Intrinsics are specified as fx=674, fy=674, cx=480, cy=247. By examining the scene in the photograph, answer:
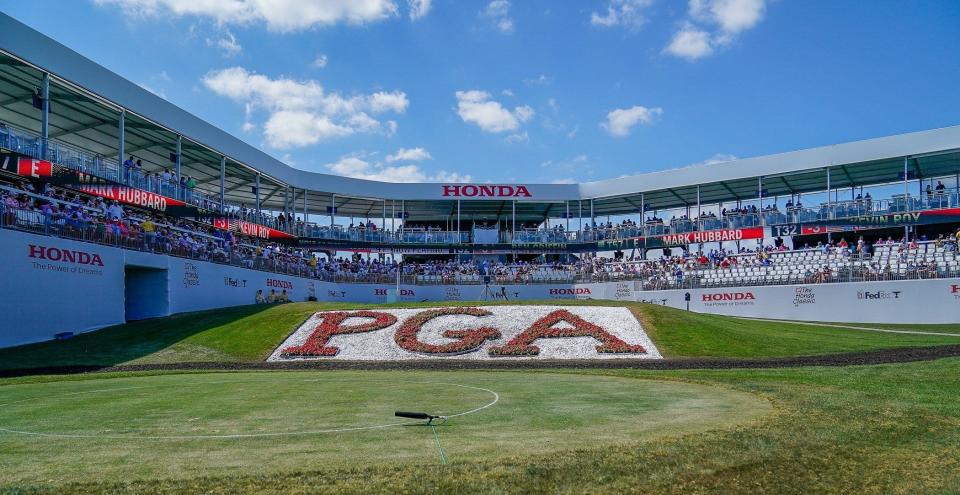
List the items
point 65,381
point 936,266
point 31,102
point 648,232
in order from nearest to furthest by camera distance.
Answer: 1. point 65,381
2. point 31,102
3. point 936,266
4. point 648,232

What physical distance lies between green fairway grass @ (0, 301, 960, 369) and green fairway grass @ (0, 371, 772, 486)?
12.5 meters

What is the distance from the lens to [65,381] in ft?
66.5

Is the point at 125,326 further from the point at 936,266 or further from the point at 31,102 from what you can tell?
the point at 936,266

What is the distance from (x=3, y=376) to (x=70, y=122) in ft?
82.4

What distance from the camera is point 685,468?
7367mm

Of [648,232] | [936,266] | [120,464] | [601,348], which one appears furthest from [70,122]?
[936,266]

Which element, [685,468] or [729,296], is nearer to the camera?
[685,468]

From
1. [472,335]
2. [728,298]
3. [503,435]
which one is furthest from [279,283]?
[503,435]

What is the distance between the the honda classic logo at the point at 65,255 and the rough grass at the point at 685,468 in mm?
26532

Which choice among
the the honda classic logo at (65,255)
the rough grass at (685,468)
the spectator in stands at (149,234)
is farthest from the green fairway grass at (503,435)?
the spectator in stands at (149,234)

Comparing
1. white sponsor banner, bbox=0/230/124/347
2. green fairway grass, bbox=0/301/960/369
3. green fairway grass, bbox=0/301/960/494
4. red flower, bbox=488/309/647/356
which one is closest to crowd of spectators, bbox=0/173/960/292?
white sponsor banner, bbox=0/230/124/347

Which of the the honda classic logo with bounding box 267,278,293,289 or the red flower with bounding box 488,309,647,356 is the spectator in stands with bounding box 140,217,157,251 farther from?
the red flower with bounding box 488,309,647,356

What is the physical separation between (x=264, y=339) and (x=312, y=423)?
22971 millimetres

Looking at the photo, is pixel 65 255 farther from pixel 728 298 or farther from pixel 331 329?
pixel 728 298
